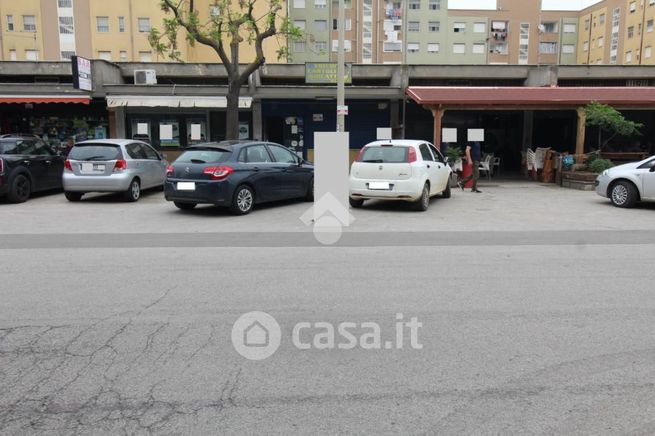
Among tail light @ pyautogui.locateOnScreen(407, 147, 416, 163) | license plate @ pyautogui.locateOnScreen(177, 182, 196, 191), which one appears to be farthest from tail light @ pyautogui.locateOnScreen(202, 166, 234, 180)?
tail light @ pyautogui.locateOnScreen(407, 147, 416, 163)

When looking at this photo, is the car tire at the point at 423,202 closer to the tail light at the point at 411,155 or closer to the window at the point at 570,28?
the tail light at the point at 411,155

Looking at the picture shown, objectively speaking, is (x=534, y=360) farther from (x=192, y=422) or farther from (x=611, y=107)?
(x=611, y=107)

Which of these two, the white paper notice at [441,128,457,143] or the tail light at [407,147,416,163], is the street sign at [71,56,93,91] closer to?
the white paper notice at [441,128,457,143]

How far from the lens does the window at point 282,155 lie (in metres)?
12.5

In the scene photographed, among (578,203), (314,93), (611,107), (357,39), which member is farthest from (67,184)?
(357,39)

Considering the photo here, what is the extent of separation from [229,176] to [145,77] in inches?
532

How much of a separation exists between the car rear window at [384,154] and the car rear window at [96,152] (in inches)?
233

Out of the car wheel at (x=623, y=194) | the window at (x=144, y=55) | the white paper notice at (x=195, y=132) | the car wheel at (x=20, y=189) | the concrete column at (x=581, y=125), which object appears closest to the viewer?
the car wheel at (x=623, y=194)

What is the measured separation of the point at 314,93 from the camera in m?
21.5

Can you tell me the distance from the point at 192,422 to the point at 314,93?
1934 centimetres

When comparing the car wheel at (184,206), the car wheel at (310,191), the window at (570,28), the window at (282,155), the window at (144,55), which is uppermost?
the window at (570,28)

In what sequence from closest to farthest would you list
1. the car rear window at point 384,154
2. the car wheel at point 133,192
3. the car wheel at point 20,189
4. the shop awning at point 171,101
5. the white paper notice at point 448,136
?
1. the car rear window at point 384,154
2. the car wheel at point 20,189
3. the car wheel at point 133,192
4. the white paper notice at point 448,136
5. the shop awning at point 171,101

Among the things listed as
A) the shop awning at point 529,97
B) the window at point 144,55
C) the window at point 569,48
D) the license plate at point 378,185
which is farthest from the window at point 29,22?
the window at point 569,48

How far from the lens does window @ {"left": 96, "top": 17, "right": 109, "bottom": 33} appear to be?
5869 cm
